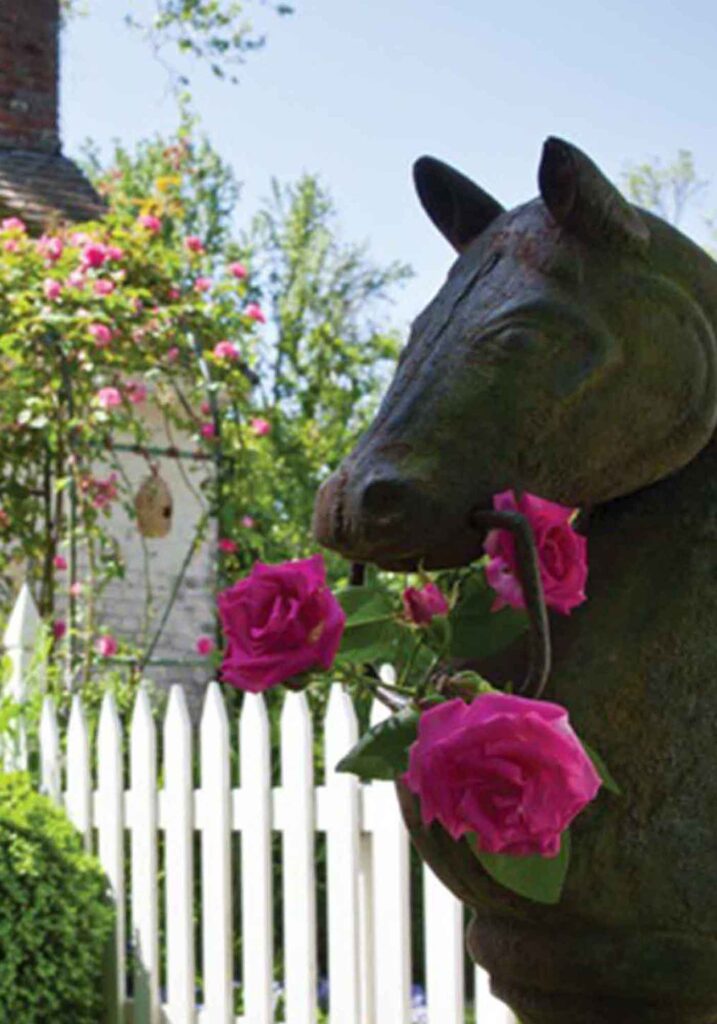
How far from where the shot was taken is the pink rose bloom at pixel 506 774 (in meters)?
1.06

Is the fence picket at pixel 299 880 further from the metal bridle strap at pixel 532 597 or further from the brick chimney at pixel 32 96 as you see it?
the brick chimney at pixel 32 96

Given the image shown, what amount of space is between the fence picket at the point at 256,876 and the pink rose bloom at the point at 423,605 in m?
2.60

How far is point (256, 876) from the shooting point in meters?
3.93

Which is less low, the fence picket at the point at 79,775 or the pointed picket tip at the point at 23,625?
the pointed picket tip at the point at 23,625

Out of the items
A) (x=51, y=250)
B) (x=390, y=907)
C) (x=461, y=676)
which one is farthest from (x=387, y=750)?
(x=51, y=250)

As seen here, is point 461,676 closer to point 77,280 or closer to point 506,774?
point 506,774

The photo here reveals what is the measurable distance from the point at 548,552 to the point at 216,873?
2.98m

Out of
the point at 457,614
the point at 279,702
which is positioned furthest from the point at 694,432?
the point at 279,702

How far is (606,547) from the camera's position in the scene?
4.34ft

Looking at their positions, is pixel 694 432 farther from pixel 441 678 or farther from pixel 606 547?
pixel 441 678

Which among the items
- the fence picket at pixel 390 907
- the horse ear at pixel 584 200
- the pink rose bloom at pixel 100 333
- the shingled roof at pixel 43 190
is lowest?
the fence picket at pixel 390 907

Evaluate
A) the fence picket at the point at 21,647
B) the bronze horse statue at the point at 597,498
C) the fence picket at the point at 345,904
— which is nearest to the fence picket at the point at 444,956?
the fence picket at the point at 345,904

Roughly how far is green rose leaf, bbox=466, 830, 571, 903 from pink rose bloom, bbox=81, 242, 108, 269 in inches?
224

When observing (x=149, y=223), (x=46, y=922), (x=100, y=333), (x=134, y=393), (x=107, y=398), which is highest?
(x=149, y=223)
